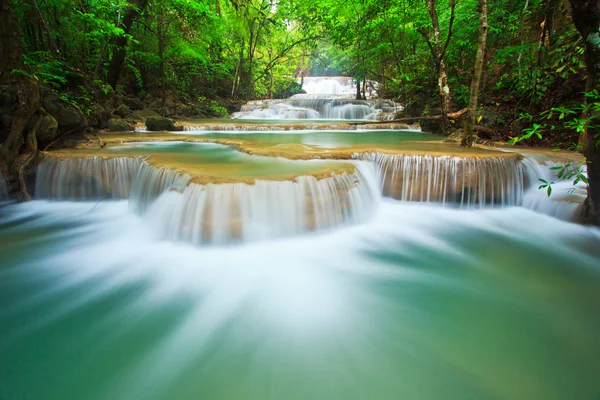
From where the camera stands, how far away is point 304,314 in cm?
274

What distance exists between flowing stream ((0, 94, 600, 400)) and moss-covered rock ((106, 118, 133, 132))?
5.00 metres

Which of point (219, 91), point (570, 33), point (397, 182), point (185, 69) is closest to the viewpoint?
point (397, 182)

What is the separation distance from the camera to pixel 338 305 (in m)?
2.86

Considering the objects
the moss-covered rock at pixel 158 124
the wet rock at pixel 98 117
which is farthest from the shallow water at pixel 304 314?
the moss-covered rock at pixel 158 124

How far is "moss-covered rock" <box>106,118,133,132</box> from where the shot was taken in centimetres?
988

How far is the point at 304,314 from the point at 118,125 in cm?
1009

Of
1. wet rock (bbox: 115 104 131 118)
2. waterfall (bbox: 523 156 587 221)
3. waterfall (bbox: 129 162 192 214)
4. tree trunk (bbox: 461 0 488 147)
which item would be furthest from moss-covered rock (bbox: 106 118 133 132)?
waterfall (bbox: 523 156 587 221)

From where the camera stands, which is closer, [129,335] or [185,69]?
[129,335]

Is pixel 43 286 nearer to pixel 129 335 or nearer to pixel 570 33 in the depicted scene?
pixel 129 335

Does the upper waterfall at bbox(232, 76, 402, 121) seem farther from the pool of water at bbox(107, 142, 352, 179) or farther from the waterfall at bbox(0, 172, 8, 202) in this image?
the waterfall at bbox(0, 172, 8, 202)

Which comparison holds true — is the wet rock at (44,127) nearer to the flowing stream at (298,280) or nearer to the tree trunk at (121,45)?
the flowing stream at (298,280)

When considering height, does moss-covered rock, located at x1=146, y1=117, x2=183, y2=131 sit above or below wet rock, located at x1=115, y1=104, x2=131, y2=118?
below

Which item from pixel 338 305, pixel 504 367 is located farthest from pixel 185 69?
pixel 504 367

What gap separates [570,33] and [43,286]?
1071cm
